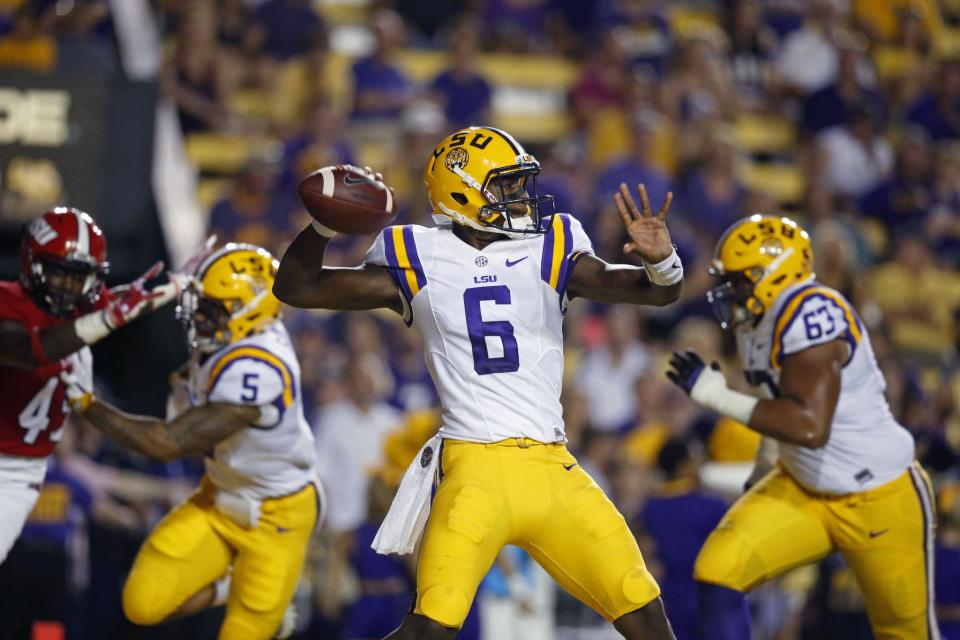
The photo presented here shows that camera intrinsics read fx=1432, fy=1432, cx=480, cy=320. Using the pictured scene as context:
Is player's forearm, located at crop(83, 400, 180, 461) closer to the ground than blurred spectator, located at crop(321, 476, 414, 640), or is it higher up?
higher up

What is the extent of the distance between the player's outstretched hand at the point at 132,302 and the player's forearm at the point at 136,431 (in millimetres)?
344

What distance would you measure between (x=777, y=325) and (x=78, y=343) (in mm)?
2655

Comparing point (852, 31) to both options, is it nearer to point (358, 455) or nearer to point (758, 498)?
point (358, 455)

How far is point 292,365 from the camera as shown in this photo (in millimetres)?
5688

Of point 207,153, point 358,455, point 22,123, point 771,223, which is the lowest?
point 358,455

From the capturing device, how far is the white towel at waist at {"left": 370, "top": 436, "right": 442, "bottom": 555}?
471cm

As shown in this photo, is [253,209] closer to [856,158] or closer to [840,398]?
[840,398]

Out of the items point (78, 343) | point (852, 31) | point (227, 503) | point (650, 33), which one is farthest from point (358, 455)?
point (852, 31)

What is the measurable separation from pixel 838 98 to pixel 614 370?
380cm

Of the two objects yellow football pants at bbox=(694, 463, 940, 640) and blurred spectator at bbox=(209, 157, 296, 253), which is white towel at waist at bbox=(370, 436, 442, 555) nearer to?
yellow football pants at bbox=(694, 463, 940, 640)

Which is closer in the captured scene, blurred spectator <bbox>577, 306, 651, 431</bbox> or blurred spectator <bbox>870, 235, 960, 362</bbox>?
blurred spectator <bbox>577, 306, 651, 431</bbox>

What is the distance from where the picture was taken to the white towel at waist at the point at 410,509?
4.71m

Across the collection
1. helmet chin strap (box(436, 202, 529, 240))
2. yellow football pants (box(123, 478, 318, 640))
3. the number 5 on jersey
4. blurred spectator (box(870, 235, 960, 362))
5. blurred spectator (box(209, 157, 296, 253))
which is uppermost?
helmet chin strap (box(436, 202, 529, 240))

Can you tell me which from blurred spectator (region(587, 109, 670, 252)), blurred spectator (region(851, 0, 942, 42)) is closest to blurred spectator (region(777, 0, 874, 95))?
blurred spectator (region(851, 0, 942, 42))
